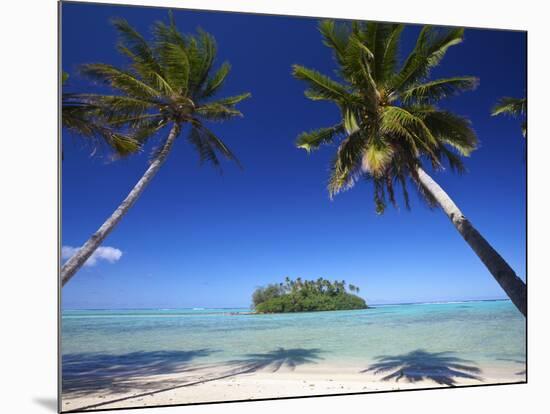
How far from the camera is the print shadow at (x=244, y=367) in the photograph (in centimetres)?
482

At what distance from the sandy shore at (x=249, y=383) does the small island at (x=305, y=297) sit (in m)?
0.66

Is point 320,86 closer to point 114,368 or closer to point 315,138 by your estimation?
point 315,138

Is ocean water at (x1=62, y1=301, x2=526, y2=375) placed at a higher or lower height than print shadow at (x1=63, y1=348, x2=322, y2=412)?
higher

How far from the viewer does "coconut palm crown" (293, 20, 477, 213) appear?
18.1 feet

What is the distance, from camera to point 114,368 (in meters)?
4.95

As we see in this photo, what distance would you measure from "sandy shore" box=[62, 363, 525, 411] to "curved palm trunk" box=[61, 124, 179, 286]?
1026mm

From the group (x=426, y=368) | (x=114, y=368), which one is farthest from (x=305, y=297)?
(x=114, y=368)

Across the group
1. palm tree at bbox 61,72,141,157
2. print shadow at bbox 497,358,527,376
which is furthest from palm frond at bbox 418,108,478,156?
palm tree at bbox 61,72,141,157

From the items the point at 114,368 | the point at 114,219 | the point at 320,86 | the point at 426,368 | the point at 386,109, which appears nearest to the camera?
the point at 114,368

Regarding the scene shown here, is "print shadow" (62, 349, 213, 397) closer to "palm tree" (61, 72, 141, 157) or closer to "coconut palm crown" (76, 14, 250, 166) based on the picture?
"palm tree" (61, 72, 141, 157)

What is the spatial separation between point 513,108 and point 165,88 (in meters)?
3.87

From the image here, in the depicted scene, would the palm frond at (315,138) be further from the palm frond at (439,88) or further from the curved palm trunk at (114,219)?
the curved palm trunk at (114,219)

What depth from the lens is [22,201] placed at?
4.54 meters

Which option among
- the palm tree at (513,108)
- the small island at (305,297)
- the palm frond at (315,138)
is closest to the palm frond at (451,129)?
the palm tree at (513,108)
